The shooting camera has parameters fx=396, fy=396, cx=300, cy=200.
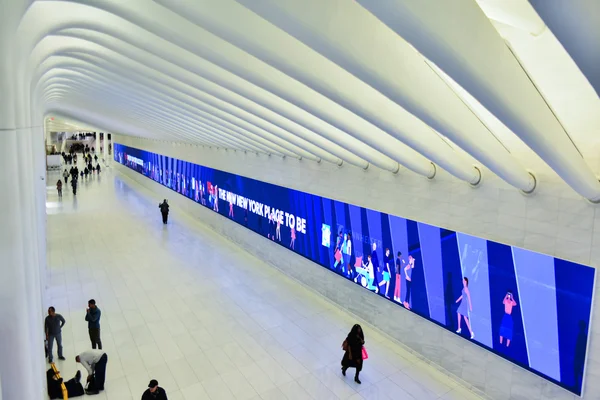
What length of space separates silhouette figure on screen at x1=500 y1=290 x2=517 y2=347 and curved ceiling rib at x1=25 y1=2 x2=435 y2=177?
3080 millimetres

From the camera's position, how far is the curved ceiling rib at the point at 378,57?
9.31 feet

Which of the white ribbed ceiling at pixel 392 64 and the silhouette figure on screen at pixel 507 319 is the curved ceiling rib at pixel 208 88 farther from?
the silhouette figure on screen at pixel 507 319

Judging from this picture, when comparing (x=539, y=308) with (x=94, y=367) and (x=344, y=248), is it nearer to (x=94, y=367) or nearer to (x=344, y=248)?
(x=344, y=248)

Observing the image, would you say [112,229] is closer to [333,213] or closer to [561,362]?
[333,213]

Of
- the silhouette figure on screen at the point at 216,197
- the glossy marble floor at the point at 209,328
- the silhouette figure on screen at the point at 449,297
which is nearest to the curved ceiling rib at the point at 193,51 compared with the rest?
the silhouette figure on screen at the point at 449,297

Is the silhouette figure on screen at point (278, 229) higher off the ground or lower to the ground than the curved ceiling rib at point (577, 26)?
lower

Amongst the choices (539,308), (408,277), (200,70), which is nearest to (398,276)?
(408,277)

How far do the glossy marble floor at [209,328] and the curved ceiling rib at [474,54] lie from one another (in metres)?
4.98

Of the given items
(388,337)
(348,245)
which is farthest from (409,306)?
(348,245)

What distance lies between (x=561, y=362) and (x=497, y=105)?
441 centimetres

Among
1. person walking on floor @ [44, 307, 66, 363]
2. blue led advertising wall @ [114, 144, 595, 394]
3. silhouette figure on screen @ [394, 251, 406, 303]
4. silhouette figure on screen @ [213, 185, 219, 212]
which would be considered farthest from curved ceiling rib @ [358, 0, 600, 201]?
silhouette figure on screen @ [213, 185, 219, 212]

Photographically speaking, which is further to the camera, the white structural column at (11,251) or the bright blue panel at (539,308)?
the bright blue panel at (539,308)

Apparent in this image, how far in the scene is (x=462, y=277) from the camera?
675cm

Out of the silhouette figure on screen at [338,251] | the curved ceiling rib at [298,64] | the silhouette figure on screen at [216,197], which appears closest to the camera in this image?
the curved ceiling rib at [298,64]
